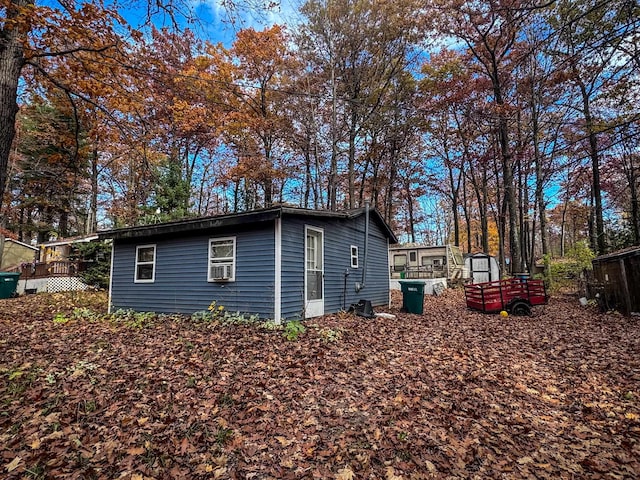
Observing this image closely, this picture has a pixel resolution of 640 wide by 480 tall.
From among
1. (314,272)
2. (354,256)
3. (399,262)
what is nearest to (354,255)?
(354,256)

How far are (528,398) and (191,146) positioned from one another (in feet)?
74.9

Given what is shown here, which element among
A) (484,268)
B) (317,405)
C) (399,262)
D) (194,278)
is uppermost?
(399,262)

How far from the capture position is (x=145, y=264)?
34.2 feet

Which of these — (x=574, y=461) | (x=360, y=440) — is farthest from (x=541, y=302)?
(x=360, y=440)

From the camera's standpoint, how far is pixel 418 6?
52.8ft

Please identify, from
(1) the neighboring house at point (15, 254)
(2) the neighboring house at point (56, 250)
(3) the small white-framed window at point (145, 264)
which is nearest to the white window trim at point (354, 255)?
(3) the small white-framed window at point (145, 264)

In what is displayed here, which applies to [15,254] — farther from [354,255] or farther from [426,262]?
[426,262]

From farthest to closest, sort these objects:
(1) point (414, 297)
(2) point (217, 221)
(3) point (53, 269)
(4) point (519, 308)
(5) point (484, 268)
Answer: (5) point (484, 268)
(3) point (53, 269)
(1) point (414, 297)
(4) point (519, 308)
(2) point (217, 221)

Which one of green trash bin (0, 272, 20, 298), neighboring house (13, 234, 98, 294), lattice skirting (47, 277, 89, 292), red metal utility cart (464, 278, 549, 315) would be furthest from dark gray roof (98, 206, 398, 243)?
lattice skirting (47, 277, 89, 292)

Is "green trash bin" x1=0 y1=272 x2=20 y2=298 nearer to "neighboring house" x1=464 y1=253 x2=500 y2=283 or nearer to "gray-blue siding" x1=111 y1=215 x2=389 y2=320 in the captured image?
"gray-blue siding" x1=111 y1=215 x2=389 y2=320

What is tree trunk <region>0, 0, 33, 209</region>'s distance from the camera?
15.7ft

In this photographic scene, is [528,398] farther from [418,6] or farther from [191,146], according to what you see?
[191,146]

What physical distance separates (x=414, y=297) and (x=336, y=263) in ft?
9.64

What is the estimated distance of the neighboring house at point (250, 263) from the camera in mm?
8188
